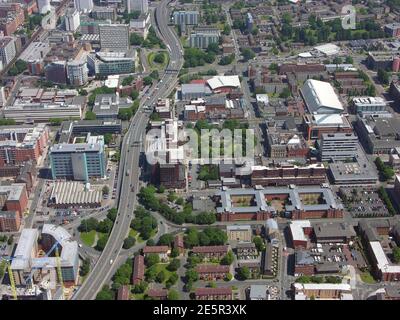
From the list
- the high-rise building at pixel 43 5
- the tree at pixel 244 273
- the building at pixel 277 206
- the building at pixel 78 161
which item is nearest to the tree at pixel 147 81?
the building at pixel 78 161

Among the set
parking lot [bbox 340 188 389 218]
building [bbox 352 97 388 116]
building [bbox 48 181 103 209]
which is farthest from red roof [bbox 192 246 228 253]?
building [bbox 352 97 388 116]

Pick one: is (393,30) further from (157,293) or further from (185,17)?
(157,293)

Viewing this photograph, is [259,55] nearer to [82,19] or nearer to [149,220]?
[82,19]

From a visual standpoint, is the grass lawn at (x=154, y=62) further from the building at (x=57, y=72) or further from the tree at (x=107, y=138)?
the tree at (x=107, y=138)

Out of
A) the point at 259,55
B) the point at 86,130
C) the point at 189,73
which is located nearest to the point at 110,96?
the point at 86,130

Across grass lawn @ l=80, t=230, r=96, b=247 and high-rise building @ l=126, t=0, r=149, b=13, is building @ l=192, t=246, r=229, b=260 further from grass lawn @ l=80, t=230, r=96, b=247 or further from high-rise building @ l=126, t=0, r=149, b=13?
high-rise building @ l=126, t=0, r=149, b=13
